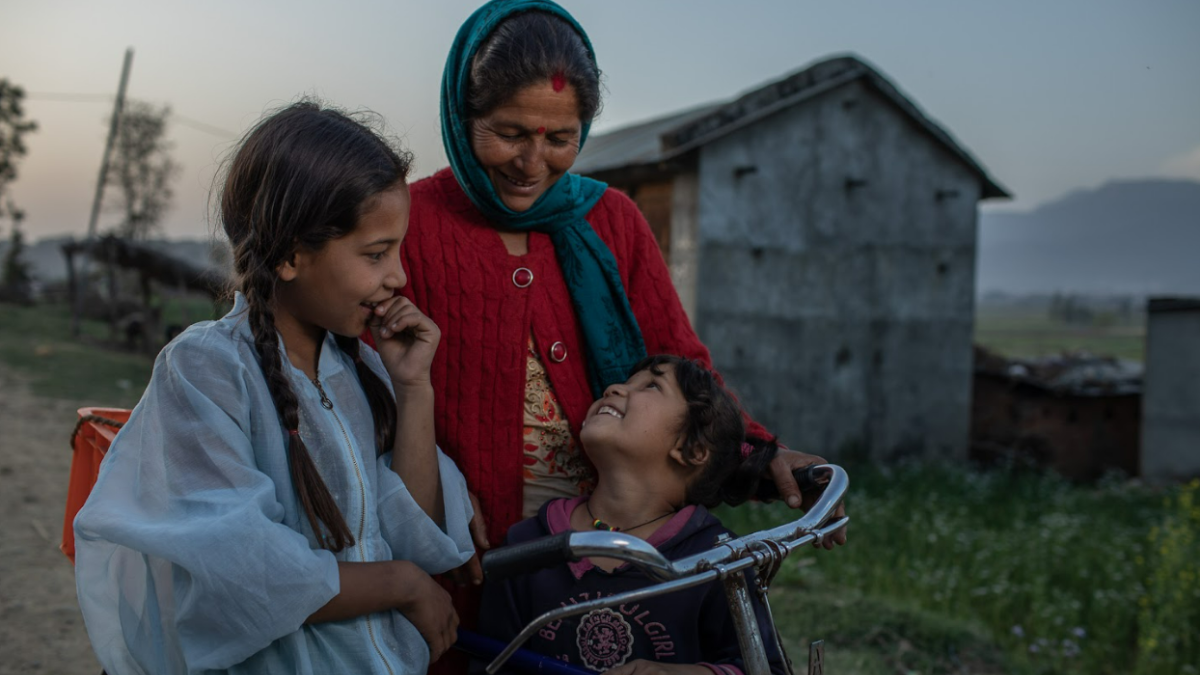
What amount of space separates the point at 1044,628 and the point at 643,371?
15.4ft

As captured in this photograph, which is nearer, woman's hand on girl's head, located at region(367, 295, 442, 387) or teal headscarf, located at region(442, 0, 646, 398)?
woman's hand on girl's head, located at region(367, 295, 442, 387)

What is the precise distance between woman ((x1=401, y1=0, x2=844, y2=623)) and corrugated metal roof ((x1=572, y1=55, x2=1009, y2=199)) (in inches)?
334

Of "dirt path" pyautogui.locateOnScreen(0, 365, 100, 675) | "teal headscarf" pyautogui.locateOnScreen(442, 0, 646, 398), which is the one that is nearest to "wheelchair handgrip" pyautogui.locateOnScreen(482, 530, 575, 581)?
"teal headscarf" pyautogui.locateOnScreen(442, 0, 646, 398)

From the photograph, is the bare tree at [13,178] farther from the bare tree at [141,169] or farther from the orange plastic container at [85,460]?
the orange plastic container at [85,460]

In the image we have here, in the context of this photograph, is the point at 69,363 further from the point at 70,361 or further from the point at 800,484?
the point at 800,484

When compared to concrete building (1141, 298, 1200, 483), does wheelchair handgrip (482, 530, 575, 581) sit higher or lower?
higher

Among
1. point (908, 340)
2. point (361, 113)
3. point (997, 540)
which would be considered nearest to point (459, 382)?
point (361, 113)

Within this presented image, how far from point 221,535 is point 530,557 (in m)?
0.50

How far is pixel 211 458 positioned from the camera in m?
1.57

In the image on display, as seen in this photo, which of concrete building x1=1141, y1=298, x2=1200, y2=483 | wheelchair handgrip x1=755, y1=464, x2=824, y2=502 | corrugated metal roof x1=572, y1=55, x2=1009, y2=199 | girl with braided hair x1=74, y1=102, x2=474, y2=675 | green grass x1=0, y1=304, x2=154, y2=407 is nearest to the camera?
girl with braided hair x1=74, y1=102, x2=474, y2=675

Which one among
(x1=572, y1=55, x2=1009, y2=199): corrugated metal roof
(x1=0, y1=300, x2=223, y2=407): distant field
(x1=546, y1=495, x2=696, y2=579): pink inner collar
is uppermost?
(x1=572, y1=55, x2=1009, y2=199): corrugated metal roof

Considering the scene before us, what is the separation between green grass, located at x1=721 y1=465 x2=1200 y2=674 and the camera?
210 inches

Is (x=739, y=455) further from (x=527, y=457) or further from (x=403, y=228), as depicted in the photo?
(x=403, y=228)

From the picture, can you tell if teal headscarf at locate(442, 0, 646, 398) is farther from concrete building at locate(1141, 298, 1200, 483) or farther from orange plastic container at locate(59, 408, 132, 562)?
concrete building at locate(1141, 298, 1200, 483)
